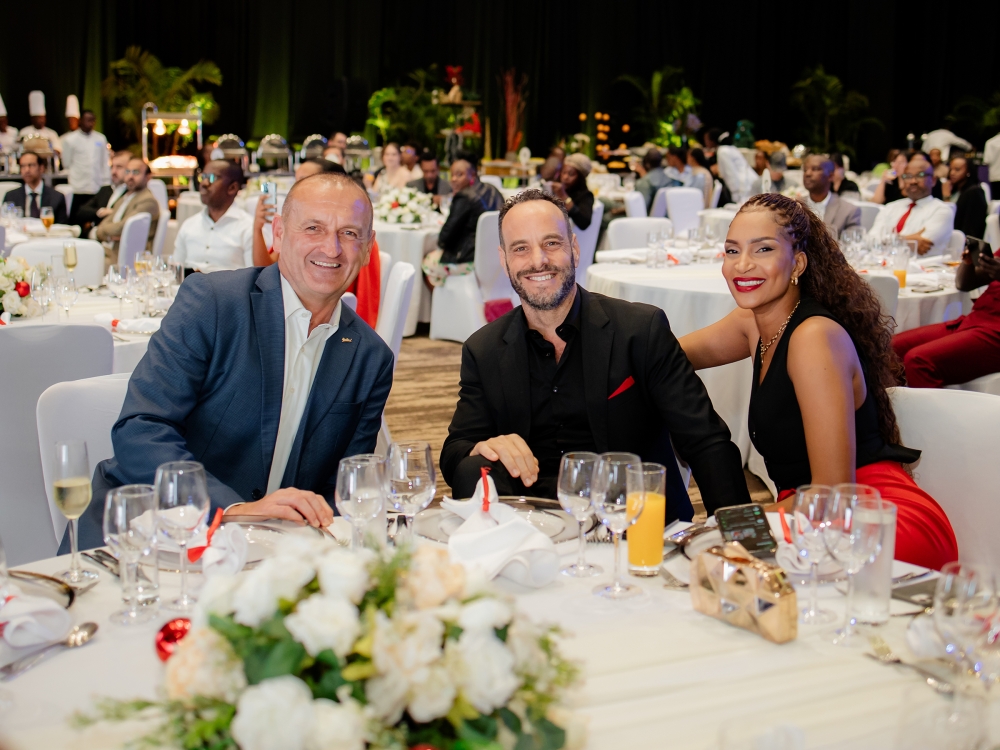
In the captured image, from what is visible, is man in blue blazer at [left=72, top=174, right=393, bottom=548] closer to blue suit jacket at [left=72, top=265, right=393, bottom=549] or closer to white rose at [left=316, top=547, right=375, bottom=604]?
blue suit jacket at [left=72, top=265, right=393, bottom=549]

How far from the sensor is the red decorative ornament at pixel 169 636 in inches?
52.2

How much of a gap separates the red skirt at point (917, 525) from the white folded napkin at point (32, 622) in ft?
5.53

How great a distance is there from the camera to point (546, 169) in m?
9.80

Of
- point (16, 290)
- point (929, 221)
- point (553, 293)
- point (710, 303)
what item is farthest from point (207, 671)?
point (929, 221)

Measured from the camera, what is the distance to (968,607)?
123 centimetres

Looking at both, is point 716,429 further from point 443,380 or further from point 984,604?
point 443,380

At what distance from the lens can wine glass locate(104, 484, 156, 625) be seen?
1.45 meters

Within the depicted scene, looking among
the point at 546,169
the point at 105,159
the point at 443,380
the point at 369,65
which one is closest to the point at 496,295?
the point at 443,380

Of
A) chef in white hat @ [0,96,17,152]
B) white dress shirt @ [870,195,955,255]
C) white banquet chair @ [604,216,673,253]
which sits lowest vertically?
white banquet chair @ [604,216,673,253]

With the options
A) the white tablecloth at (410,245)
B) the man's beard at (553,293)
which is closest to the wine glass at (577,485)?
the man's beard at (553,293)

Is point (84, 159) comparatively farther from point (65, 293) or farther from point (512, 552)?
point (512, 552)

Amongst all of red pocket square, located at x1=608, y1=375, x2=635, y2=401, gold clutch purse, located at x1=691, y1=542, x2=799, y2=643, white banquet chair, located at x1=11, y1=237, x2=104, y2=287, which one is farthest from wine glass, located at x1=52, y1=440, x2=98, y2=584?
white banquet chair, located at x1=11, y1=237, x2=104, y2=287

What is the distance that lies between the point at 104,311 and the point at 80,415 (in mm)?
1961

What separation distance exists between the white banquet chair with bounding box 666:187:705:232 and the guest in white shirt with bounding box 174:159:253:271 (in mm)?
5134
